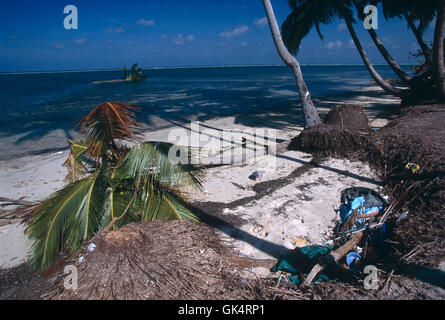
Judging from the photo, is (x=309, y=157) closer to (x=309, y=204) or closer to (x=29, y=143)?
(x=309, y=204)

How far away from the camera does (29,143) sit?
38.3 feet

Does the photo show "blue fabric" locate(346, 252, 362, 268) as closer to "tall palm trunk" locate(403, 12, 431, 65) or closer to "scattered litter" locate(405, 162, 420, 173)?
"scattered litter" locate(405, 162, 420, 173)

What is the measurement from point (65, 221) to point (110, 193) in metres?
0.57

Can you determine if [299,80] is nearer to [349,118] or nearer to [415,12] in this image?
[349,118]

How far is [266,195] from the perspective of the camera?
16.6ft

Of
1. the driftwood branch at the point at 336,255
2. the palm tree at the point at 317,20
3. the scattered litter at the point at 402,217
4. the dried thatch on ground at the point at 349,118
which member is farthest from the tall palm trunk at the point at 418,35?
the driftwood branch at the point at 336,255

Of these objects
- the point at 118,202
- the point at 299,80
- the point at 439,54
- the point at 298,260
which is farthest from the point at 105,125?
the point at 439,54

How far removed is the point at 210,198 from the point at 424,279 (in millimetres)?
3408

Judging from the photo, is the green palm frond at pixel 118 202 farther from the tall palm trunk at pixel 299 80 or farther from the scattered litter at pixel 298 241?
the tall palm trunk at pixel 299 80

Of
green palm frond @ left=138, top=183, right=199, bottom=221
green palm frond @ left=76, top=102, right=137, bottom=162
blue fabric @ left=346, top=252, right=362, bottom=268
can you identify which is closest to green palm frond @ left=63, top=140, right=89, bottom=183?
green palm frond @ left=76, top=102, right=137, bottom=162

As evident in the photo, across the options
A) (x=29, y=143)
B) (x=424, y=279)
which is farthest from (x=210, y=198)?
(x=29, y=143)

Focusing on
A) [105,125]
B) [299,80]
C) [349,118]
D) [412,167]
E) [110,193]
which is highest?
[299,80]

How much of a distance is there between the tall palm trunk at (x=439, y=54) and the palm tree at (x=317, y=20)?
7.30 feet

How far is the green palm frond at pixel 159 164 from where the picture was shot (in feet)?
10.0
